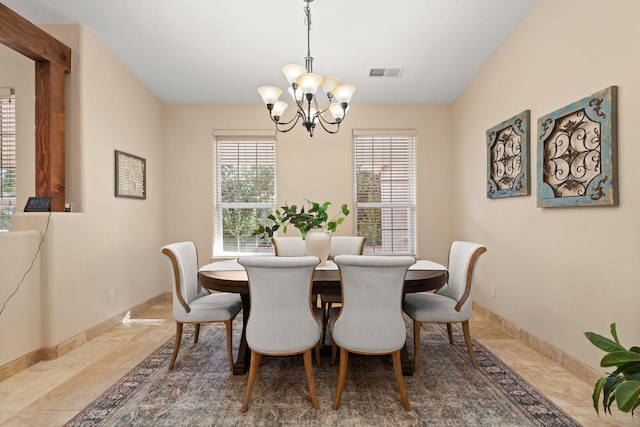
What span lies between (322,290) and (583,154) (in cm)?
196

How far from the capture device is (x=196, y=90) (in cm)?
404

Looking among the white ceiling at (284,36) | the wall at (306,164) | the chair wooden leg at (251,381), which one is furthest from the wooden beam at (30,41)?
the chair wooden leg at (251,381)

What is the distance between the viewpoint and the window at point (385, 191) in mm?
4535

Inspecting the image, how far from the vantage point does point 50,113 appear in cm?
270

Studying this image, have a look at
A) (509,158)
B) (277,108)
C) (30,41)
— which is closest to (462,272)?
(509,158)

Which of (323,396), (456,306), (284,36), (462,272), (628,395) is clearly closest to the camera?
(628,395)

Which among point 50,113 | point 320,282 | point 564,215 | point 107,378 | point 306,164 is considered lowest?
point 107,378

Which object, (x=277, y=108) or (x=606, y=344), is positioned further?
(x=277, y=108)

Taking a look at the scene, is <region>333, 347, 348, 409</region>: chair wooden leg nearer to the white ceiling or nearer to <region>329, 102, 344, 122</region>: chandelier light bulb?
<region>329, 102, 344, 122</region>: chandelier light bulb

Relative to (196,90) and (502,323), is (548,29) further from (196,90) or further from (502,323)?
(196,90)

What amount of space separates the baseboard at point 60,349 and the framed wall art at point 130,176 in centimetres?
129

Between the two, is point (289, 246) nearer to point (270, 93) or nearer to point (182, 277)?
point (182, 277)

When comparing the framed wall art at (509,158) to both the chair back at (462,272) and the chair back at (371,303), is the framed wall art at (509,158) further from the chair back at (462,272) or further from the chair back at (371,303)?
the chair back at (371,303)

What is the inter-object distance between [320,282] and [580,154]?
195 centimetres
